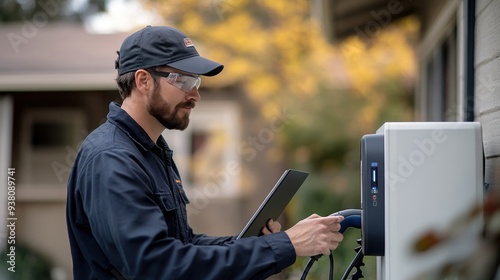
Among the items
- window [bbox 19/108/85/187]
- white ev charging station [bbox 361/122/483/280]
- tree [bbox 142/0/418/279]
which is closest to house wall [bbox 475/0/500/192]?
white ev charging station [bbox 361/122/483/280]

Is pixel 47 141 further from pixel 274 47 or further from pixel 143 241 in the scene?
pixel 143 241

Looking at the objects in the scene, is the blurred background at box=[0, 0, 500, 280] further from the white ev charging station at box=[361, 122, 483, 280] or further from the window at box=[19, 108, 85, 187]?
the white ev charging station at box=[361, 122, 483, 280]

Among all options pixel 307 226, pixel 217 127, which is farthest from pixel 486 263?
pixel 217 127

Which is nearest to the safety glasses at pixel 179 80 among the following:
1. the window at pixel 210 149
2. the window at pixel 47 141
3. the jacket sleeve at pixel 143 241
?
the jacket sleeve at pixel 143 241

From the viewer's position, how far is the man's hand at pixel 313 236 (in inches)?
88.1

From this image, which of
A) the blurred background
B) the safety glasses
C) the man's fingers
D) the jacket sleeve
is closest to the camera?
the jacket sleeve

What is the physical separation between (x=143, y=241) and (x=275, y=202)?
61cm

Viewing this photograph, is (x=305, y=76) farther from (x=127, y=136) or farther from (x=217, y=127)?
(x=127, y=136)

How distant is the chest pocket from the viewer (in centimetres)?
227

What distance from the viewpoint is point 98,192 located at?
2094 millimetres

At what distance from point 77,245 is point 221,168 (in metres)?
9.84

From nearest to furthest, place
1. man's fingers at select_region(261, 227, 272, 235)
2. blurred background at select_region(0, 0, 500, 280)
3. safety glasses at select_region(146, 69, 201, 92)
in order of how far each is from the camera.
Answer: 1. safety glasses at select_region(146, 69, 201, 92)
2. man's fingers at select_region(261, 227, 272, 235)
3. blurred background at select_region(0, 0, 500, 280)

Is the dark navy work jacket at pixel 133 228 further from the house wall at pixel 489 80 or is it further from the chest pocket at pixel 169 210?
the house wall at pixel 489 80

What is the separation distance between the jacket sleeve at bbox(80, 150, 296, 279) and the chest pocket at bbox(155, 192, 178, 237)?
9cm
